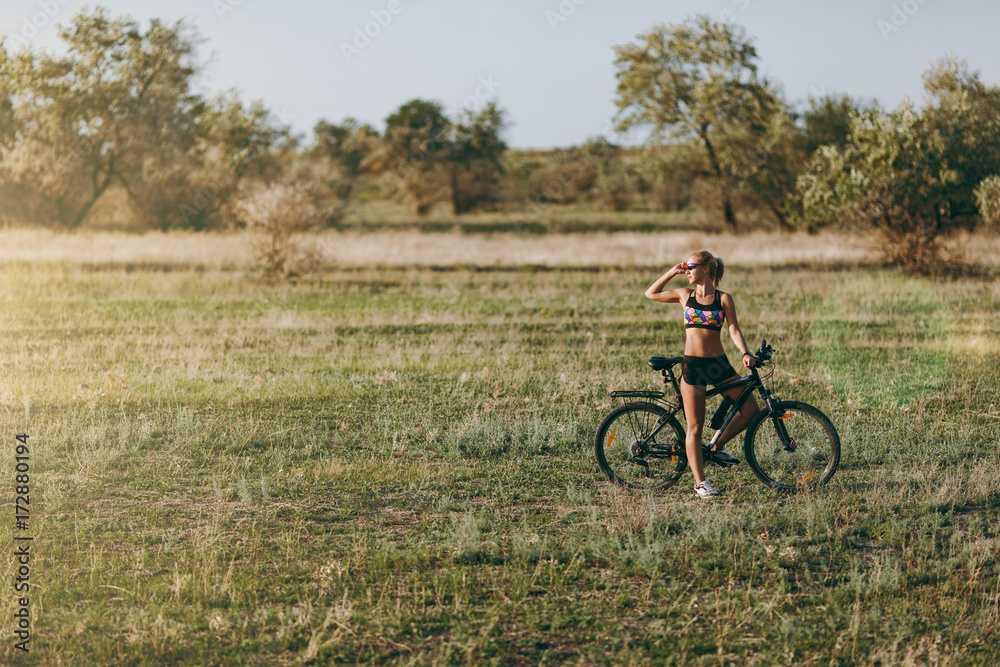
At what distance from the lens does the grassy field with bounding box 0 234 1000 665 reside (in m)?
4.95

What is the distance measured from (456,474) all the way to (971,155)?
88.9 ft

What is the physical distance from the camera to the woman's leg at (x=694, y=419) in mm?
6891

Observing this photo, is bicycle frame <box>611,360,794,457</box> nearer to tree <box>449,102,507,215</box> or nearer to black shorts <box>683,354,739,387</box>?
black shorts <box>683,354,739,387</box>

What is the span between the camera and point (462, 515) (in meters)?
6.95

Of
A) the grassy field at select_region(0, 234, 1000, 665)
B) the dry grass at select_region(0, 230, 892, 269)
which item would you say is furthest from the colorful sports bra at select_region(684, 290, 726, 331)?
the dry grass at select_region(0, 230, 892, 269)

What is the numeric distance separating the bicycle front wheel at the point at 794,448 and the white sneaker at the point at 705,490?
0.44 m

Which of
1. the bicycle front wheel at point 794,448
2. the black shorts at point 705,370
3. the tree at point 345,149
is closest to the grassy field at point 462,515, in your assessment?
the bicycle front wheel at point 794,448

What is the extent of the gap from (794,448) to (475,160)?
55360 mm

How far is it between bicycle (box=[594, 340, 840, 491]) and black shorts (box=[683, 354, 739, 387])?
0.11 m

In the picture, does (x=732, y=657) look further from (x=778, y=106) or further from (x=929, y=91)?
(x=778, y=106)

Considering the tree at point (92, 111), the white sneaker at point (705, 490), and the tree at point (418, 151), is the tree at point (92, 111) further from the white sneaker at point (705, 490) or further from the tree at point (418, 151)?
the white sneaker at point (705, 490)

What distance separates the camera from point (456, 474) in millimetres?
8055

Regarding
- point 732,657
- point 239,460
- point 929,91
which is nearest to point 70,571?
point 239,460

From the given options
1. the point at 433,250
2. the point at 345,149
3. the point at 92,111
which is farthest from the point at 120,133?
the point at 345,149
